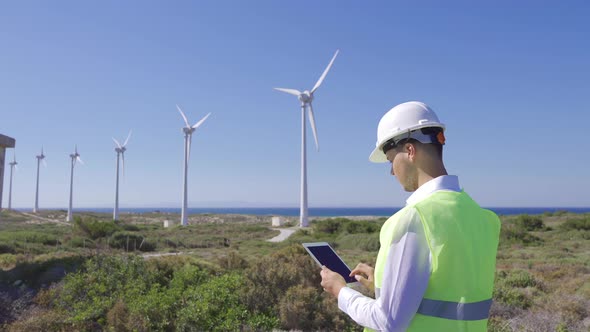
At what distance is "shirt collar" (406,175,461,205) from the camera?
2160 millimetres

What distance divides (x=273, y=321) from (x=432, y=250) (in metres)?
5.29

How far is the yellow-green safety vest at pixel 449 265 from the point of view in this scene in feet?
6.45

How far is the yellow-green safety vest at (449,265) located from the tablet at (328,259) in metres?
0.61

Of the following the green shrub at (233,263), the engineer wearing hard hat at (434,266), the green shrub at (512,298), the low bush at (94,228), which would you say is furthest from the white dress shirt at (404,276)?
the low bush at (94,228)

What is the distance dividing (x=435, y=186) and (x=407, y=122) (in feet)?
1.16

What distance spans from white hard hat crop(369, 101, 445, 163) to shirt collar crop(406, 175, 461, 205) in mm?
204

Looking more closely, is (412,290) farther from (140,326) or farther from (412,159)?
(140,326)

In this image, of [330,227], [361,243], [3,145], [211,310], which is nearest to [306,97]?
[330,227]

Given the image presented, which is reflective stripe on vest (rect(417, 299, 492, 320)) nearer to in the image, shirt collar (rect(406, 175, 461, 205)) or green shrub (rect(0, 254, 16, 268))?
shirt collar (rect(406, 175, 461, 205))

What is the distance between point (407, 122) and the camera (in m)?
2.29

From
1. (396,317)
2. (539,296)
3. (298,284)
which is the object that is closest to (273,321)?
(298,284)

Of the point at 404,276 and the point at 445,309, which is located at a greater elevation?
the point at 404,276

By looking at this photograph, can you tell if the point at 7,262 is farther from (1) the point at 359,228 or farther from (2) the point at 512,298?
(1) the point at 359,228

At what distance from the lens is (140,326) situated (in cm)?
625
